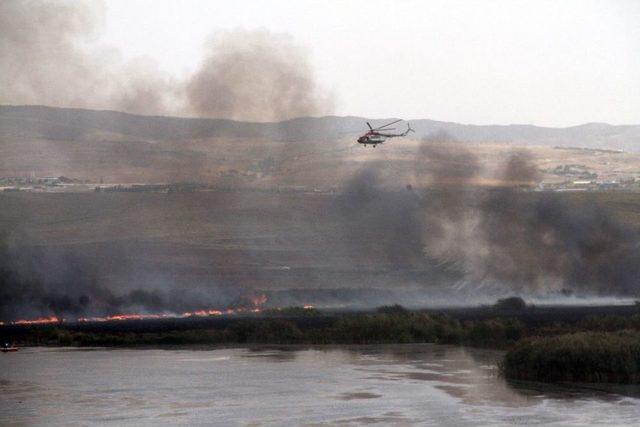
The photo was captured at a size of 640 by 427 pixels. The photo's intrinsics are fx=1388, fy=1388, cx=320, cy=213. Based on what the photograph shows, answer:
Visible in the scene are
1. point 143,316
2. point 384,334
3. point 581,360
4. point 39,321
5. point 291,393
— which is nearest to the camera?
point 291,393

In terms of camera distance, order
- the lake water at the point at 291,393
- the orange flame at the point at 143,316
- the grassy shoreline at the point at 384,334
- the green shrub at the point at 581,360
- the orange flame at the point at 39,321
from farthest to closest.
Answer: the orange flame at the point at 143,316, the orange flame at the point at 39,321, the grassy shoreline at the point at 384,334, the green shrub at the point at 581,360, the lake water at the point at 291,393

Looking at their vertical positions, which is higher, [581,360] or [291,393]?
[581,360]

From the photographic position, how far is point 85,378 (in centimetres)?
8881

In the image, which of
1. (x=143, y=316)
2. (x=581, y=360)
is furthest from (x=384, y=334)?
(x=143, y=316)

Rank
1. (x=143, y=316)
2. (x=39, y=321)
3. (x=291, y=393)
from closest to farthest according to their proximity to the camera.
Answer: (x=291, y=393) → (x=39, y=321) → (x=143, y=316)

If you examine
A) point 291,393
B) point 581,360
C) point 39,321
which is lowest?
point 291,393

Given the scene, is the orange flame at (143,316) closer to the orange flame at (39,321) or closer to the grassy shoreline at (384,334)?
the orange flame at (39,321)

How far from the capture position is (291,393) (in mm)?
79750

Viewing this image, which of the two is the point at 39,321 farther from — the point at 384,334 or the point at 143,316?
the point at 384,334

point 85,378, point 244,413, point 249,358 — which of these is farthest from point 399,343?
point 244,413

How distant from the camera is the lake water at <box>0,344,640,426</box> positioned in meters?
68.6

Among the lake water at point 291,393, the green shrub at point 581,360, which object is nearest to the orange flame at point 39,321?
the lake water at point 291,393

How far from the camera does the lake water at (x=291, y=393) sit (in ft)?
225

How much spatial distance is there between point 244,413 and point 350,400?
7.13 metres
